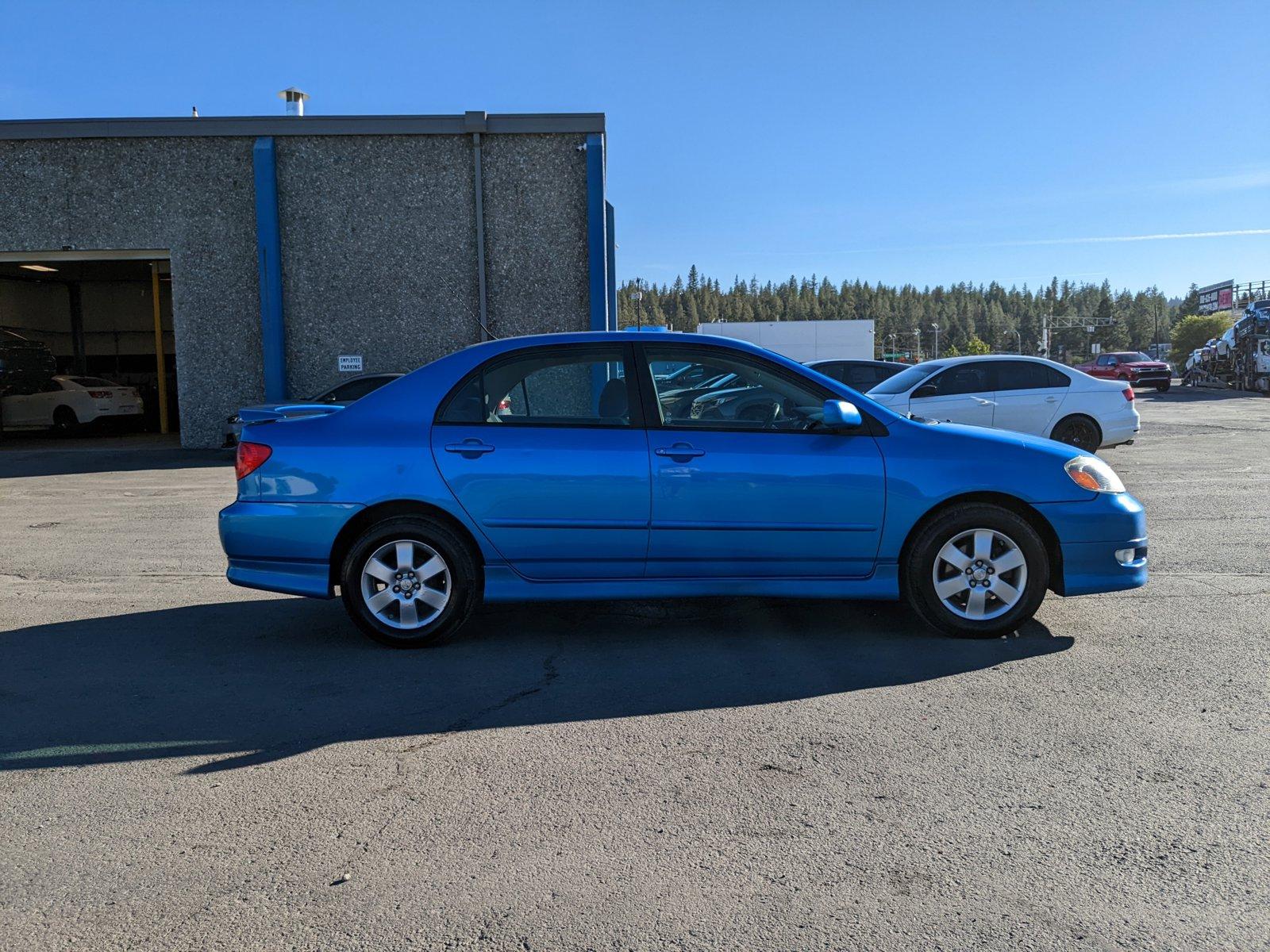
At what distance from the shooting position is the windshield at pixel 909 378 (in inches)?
568

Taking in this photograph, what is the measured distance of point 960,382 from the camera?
561 inches

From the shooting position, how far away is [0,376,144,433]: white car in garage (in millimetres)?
24297

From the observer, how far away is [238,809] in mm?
3559

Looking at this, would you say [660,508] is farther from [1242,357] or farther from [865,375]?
[1242,357]

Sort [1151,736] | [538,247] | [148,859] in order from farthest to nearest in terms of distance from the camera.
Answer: [538,247] < [1151,736] < [148,859]

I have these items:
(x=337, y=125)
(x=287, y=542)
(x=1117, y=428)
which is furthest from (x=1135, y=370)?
(x=287, y=542)

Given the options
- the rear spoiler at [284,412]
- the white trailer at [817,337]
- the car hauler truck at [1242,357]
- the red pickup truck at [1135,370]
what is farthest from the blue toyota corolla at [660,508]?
the white trailer at [817,337]

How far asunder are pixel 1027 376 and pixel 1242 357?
34.4m

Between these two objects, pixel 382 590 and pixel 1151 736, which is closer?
pixel 1151 736

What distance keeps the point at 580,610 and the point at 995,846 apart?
142 inches

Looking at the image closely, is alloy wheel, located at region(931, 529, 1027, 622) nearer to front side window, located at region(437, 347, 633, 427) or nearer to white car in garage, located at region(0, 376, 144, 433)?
front side window, located at region(437, 347, 633, 427)

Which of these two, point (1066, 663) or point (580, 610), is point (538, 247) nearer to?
point (580, 610)

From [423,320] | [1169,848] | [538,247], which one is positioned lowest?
[1169,848]

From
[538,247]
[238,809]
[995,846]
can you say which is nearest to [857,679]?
[995,846]
